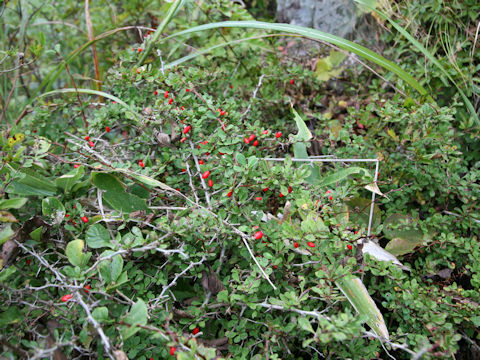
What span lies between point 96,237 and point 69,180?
12.2 inches

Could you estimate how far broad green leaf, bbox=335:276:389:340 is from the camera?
1369 mm

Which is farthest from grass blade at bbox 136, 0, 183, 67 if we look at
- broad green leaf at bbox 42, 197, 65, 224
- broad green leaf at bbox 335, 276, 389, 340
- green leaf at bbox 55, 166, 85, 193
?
broad green leaf at bbox 335, 276, 389, 340

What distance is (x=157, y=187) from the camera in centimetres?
165

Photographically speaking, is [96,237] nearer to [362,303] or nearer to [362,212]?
[362,303]

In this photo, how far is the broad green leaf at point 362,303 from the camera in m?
1.37

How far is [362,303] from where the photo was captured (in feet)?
4.66

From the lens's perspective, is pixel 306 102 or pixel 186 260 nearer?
pixel 186 260

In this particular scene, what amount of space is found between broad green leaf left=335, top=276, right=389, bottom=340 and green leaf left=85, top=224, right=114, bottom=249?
85 cm

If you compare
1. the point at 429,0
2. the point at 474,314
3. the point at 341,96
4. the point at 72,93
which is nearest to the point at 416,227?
the point at 474,314

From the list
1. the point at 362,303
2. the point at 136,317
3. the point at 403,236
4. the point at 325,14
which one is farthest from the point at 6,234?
the point at 325,14

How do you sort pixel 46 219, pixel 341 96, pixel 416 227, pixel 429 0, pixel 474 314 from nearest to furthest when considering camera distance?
pixel 474 314 → pixel 46 219 → pixel 416 227 → pixel 429 0 → pixel 341 96

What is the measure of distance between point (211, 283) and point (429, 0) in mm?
2129

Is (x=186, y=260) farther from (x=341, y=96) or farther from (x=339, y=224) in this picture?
(x=341, y=96)

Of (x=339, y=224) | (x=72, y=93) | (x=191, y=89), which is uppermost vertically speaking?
(x=191, y=89)
